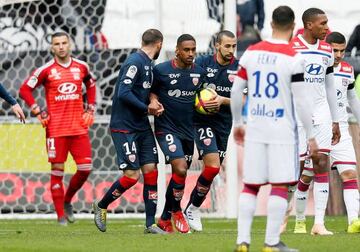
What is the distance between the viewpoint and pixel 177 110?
12477mm

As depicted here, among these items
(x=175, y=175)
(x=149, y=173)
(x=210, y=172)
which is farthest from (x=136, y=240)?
(x=210, y=172)

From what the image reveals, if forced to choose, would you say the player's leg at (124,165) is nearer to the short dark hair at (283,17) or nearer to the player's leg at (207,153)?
the player's leg at (207,153)

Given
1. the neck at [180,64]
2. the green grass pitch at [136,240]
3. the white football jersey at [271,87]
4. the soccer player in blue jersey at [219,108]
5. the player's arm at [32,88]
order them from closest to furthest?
the white football jersey at [271,87] < the green grass pitch at [136,240] < the neck at [180,64] < the soccer player in blue jersey at [219,108] < the player's arm at [32,88]

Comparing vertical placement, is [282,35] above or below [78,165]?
above

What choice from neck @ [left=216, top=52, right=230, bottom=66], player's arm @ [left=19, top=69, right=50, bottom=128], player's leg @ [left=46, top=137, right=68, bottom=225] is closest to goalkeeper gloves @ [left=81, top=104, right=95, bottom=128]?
player's leg @ [left=46, top=137, right=68, bottom=225]

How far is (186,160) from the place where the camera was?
12.7 metres

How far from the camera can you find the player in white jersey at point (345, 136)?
12305 mm

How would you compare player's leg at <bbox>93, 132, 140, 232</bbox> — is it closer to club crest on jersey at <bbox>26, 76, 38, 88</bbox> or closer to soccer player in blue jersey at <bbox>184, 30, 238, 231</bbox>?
soccer player in blue jersey at <bbox>184, 30, 238, 231</bbox>

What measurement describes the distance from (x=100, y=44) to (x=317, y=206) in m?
5.85

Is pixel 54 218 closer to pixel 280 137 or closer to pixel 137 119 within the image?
pixel 137 119

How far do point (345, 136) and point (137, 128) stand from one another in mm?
2204

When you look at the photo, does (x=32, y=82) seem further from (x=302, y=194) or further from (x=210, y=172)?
(x=302, y=194)

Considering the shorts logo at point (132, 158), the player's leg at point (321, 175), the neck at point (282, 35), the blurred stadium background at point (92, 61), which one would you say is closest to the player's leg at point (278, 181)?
the neck at point (282, 35)

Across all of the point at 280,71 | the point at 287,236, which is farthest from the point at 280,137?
the point at 287,236
